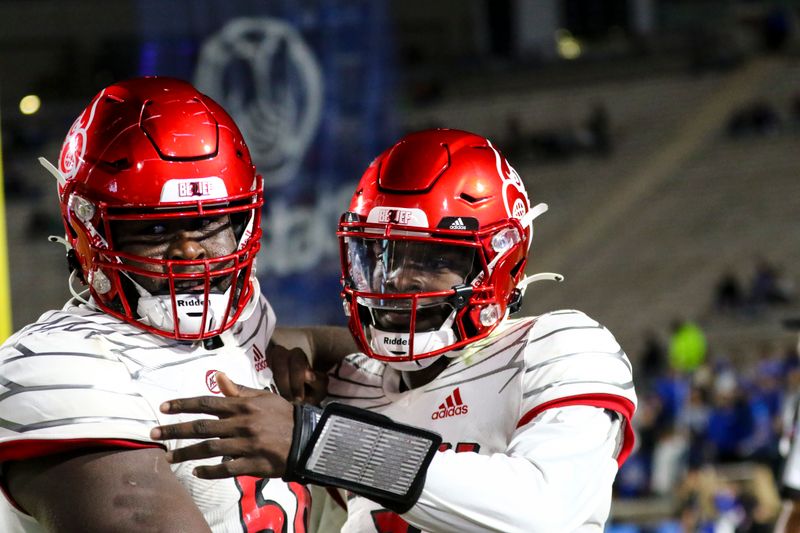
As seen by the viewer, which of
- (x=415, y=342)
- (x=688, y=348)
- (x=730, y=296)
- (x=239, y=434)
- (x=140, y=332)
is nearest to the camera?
(x=239, y=434)

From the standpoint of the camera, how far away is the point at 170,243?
2.39 metres

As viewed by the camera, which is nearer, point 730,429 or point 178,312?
point 178,312

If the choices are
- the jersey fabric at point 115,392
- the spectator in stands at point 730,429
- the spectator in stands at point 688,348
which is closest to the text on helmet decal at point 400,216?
the jersey fabric at point 115,392

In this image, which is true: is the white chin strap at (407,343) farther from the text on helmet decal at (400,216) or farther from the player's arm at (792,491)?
the player's arm at (792,491)

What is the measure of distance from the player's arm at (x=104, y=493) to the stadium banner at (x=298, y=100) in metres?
6.88

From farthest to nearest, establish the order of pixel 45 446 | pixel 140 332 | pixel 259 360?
pixel 259 360 → pixel 140 332 → pixel 45 446

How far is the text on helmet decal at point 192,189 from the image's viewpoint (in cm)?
236

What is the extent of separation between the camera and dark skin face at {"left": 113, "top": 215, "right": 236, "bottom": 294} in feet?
7.73

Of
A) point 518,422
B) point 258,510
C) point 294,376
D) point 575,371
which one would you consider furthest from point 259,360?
point 575,371

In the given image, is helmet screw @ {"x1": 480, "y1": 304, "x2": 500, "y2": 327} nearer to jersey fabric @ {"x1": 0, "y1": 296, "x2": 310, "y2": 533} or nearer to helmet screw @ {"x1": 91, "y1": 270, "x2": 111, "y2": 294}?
jersey fabric @ {"x1": 0, "y1": 296, "x2": 310, "y2": 533}

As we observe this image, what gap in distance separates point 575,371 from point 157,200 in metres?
0.84

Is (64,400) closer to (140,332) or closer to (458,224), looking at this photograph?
(140,332)

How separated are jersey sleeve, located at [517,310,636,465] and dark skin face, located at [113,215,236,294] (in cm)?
62

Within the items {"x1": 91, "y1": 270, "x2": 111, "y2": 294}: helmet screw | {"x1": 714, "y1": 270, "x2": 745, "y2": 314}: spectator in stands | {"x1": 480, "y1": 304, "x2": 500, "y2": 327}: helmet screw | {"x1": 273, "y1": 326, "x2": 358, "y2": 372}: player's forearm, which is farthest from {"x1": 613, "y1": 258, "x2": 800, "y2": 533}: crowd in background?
{"x1": 91, "y1": 270, "x2": 111, "y2": 294}: helmet screw
